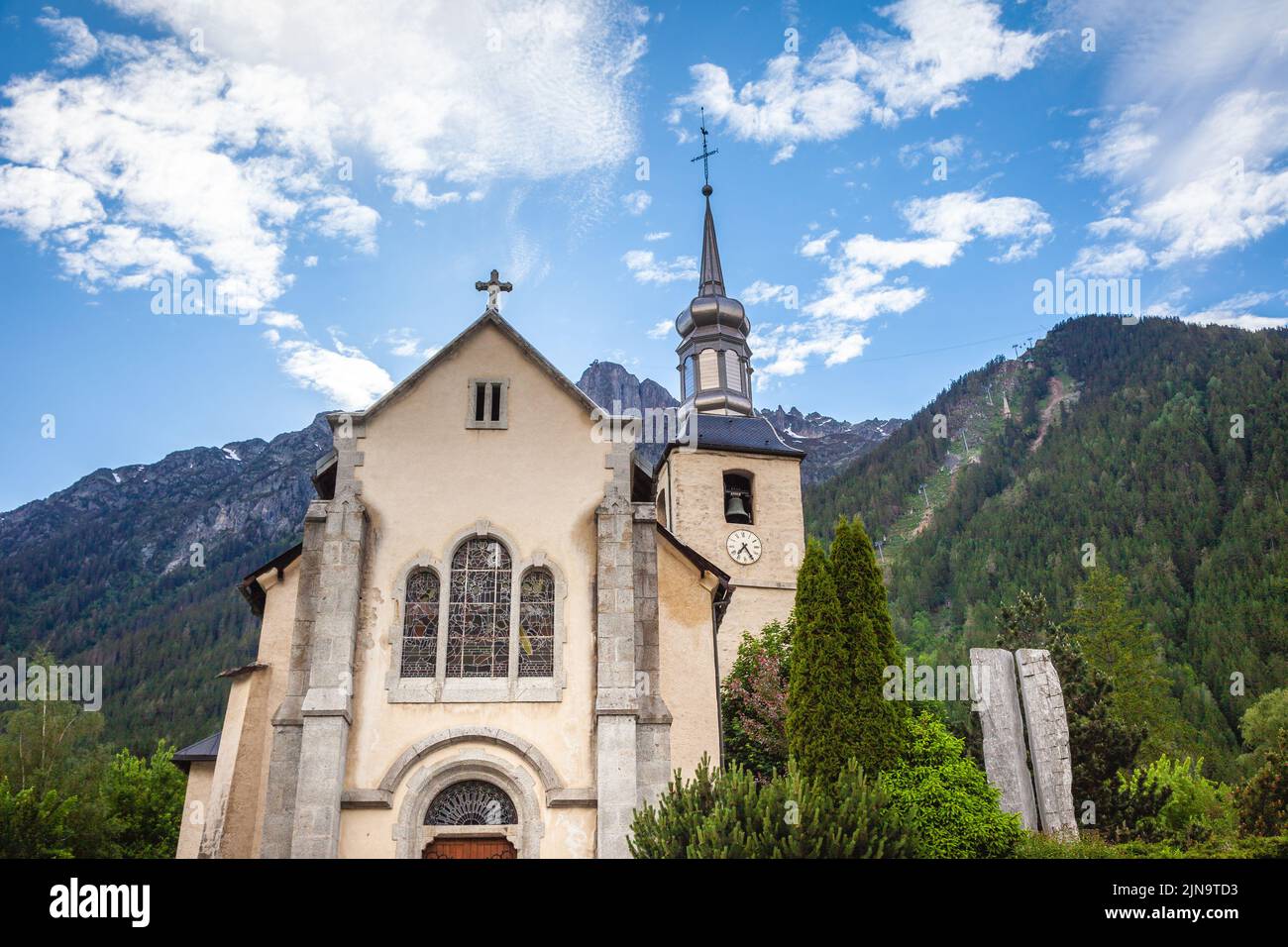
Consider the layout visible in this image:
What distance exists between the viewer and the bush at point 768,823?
552 inches

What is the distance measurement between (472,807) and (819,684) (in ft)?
20.9

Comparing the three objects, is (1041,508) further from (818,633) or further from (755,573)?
(818,633)

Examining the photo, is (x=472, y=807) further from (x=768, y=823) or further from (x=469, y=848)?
(x=768, y=823)

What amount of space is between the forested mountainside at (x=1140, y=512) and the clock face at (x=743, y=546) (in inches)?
664

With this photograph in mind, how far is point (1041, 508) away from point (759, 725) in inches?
3772

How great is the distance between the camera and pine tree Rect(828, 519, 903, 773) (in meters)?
18.2

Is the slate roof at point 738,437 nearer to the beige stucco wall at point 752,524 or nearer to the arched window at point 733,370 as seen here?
the beige stucco wall at point 752,524

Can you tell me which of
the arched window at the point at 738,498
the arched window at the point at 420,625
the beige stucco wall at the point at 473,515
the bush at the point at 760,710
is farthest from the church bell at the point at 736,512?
the arched window at the point at 420,625

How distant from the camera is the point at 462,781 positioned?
18.0 metres

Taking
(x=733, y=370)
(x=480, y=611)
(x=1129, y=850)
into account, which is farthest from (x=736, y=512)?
(x=1129, y=850)

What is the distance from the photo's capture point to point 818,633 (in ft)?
63.0

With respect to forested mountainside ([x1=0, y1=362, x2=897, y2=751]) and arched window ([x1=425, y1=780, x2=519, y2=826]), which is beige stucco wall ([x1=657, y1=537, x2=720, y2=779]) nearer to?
arched window ([x1=425, y1=780, x2=519, y2=826])
